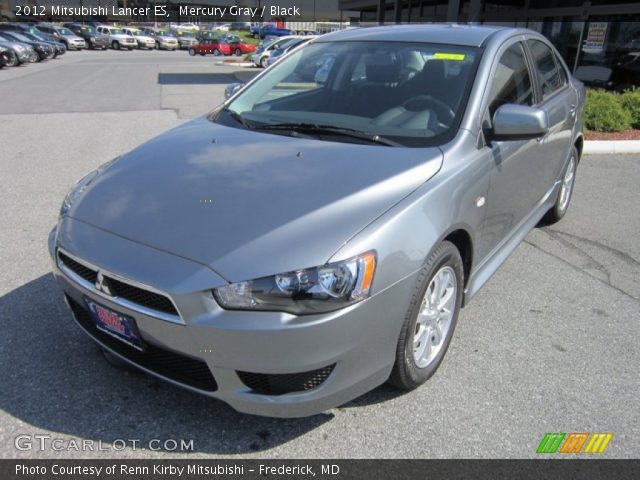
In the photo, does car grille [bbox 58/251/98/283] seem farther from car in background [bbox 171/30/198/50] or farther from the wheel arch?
car in background [bbox 171/30/198/50]

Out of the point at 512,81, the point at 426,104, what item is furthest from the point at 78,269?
the point at 512,81

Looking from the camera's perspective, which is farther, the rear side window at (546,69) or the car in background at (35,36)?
the car in background at (35,36)

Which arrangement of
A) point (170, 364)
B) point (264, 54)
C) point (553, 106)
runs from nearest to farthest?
1. point (170, 364)
2. point (553, 106)
3. point (264, 54)

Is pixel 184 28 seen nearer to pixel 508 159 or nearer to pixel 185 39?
pixel 185 39

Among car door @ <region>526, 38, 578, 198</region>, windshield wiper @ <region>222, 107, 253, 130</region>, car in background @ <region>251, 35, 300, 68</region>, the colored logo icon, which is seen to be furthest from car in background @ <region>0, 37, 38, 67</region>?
the colored logo icon

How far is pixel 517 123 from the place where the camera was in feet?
9.37

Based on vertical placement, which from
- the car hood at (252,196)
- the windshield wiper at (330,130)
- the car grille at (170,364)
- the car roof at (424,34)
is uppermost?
the car roof at (424,34)

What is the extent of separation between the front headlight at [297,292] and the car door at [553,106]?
2.44 m

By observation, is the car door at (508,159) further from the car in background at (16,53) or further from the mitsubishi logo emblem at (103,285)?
the car in background at (16,53)

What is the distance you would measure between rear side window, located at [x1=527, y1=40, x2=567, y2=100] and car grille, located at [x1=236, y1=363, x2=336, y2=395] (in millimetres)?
2954

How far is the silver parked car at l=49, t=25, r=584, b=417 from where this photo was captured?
6.62 ft

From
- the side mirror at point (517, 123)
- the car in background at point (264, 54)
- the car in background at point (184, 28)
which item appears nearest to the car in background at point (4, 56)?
the car in background at point (264, 54)

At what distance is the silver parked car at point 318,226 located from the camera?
2.02 m

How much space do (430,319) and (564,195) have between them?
3.17m
